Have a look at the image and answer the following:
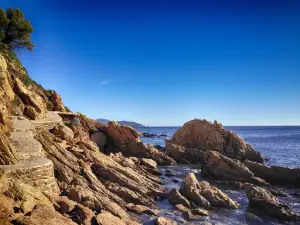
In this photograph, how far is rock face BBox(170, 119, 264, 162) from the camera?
44469mm

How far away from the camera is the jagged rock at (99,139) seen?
40875mm

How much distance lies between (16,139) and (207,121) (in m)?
41.6

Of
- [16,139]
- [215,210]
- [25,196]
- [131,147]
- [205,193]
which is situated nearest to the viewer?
[25,196]

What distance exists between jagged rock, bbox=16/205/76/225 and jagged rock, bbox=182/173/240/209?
525 inches

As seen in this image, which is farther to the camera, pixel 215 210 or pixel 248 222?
pixel 215 210

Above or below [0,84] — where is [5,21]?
above

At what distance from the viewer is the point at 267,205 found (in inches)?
752

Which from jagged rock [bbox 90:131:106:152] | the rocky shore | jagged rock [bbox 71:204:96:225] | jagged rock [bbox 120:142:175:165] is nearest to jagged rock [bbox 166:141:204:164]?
the rocky shore

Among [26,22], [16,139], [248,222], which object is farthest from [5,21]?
[248,222]

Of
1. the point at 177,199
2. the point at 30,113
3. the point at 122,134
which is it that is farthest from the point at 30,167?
the point at 122,134

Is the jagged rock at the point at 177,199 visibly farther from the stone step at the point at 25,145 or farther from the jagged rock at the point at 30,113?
the jagged rock at the point at 30,113

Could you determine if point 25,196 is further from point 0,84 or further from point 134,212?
point 0,84

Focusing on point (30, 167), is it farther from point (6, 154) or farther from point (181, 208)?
point (181, 208)

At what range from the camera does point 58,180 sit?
1605 centimetres
